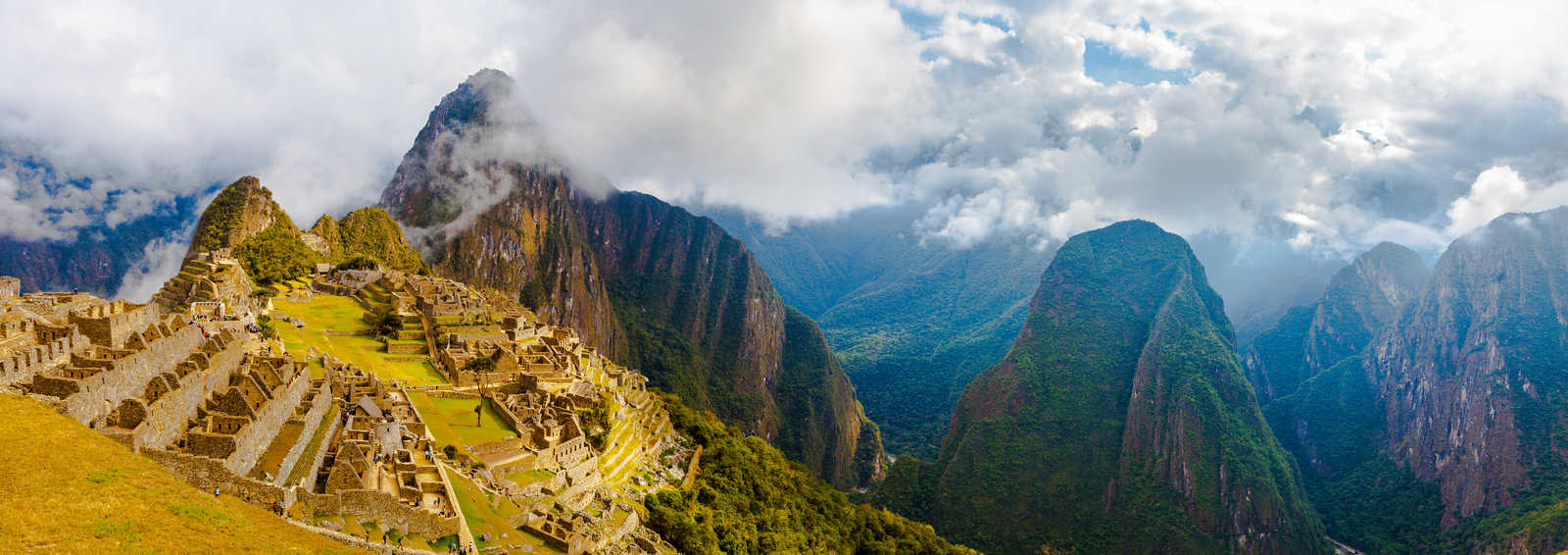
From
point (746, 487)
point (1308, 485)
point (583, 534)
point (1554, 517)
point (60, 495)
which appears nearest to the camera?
point (60, 495)

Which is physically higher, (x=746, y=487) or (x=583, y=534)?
(x=746, y=487)

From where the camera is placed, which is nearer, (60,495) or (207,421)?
(60,495)

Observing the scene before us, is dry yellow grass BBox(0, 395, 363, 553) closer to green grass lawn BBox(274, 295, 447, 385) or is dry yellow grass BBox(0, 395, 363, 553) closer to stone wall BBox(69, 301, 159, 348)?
stone wall BBox(69, 301, 159, 348)

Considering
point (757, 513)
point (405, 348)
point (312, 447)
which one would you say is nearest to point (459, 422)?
point (312, 447)

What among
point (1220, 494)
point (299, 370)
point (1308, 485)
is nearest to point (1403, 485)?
point (1308, 485)

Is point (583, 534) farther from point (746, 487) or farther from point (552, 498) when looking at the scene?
point (746, 487)

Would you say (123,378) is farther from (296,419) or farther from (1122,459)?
(1122,459)

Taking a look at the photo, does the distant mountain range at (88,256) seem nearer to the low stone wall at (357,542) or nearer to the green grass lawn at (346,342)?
the green grass lawn at (346,342)
